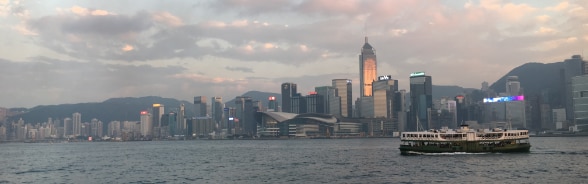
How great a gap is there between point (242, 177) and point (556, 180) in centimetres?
5005

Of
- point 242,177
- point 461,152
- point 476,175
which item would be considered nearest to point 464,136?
point 461,152

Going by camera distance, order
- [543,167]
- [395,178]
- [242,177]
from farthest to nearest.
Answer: [543,167] → [242,177] → [395,178]

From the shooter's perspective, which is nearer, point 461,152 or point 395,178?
point 395,178

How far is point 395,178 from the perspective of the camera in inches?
3477

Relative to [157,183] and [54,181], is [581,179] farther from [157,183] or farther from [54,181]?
[54,181]

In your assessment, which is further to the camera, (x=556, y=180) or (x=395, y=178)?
(x=395, y=178)

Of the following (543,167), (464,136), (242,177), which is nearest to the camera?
(242,177)

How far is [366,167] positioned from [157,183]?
42.8 meters

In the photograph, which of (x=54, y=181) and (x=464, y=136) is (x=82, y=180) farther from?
(x=464, y=136)

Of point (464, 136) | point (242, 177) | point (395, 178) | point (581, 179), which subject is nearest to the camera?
point (581, 179)

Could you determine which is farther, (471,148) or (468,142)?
(471,148)

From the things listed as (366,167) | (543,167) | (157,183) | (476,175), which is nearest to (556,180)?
(476,175)

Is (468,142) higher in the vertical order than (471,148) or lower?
higher

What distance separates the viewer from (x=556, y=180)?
82375 mm
